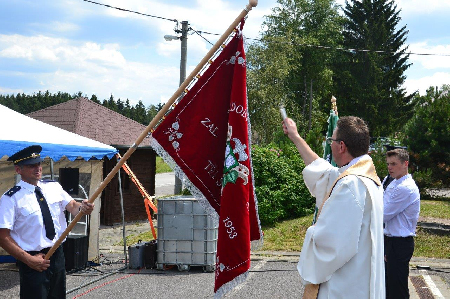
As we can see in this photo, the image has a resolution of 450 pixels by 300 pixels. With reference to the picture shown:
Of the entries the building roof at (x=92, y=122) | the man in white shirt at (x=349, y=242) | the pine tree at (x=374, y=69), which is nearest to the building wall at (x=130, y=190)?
the building roof at (x=92, y=122)

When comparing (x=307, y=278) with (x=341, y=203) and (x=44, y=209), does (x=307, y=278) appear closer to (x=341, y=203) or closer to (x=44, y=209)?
(x=341, y=203)

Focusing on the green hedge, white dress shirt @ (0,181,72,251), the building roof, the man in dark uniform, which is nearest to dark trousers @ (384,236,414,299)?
the man in dark uniform

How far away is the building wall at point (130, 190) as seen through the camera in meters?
15.8

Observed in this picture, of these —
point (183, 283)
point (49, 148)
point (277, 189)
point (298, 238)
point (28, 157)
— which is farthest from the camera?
point (277, 189)

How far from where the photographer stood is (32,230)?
187 inches

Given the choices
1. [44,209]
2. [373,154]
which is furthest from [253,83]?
[44,209]

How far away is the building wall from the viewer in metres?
15.8

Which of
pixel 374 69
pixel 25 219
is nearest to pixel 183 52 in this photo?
pixel 25 219

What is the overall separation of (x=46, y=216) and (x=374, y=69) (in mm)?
46276

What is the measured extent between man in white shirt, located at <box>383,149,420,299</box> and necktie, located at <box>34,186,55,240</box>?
359cm

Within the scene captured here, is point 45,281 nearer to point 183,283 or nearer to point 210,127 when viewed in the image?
point 210,127

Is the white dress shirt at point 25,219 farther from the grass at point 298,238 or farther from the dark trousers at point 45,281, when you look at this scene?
the grass at point 298,238

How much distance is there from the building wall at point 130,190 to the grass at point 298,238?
209 centimetres

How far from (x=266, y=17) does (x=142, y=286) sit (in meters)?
42.8
